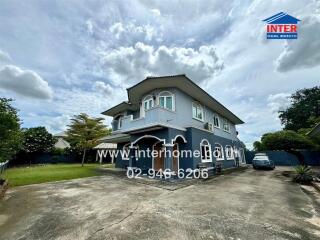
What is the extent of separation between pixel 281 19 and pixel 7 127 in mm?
15934

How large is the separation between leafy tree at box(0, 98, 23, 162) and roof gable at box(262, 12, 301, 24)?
1444 cm

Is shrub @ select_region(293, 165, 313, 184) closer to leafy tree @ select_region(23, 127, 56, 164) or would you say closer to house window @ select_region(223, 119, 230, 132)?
house window @ select_region(223, 119, 230, 132)

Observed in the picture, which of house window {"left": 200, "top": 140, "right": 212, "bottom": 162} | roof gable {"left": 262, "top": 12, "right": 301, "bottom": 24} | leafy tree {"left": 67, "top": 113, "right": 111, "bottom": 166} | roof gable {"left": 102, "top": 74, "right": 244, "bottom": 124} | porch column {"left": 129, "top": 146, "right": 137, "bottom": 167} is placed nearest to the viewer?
roof gable {"left": 262, "top": 12, "right": 301, "bottom": 24}

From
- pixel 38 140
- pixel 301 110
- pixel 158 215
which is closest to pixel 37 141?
pixel 38 140

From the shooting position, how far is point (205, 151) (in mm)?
13688

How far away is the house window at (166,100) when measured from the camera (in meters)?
11.9

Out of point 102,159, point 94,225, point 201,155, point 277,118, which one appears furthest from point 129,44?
point 277,118

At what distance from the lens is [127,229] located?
404cm

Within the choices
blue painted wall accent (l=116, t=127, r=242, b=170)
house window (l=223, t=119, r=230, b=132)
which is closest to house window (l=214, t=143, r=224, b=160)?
blue painted wall accent (l=116, t=127, r=242, b=170)

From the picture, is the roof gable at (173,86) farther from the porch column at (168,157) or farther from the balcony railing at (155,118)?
the porch column at (168,157)

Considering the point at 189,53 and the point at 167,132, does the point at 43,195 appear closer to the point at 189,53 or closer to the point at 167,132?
the point at 167,132

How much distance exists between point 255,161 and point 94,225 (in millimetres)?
19334

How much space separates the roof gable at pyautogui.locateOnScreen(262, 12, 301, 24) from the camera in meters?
9.79

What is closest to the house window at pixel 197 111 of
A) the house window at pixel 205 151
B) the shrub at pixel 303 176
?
the house window at pixel 205 151
